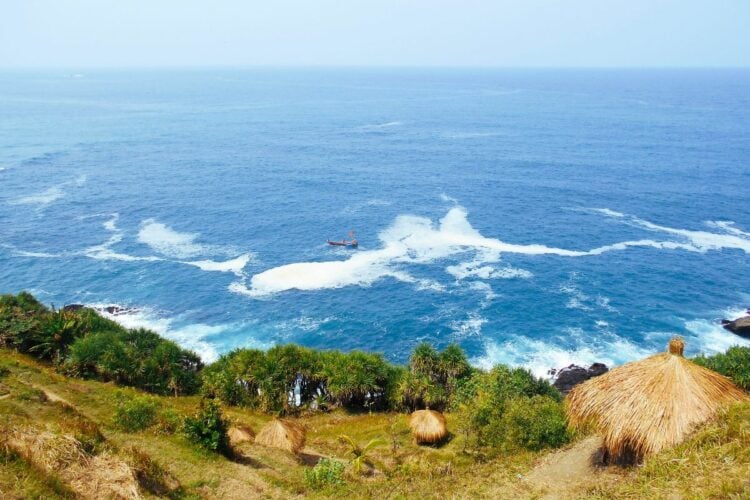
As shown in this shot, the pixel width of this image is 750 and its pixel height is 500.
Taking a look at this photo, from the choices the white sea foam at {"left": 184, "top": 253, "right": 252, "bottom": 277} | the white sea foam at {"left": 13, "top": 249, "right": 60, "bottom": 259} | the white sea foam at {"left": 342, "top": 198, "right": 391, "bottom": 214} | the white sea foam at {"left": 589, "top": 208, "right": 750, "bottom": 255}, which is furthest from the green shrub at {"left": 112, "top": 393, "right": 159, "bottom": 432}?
the white sea foam at {"left": 589, "top": 208, "right": 750, "bottom": 255}

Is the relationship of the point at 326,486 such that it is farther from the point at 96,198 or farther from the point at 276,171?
the point at 276,171

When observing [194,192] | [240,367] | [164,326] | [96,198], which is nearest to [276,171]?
[194,192]

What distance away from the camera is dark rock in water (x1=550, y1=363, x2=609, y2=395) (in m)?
56.4

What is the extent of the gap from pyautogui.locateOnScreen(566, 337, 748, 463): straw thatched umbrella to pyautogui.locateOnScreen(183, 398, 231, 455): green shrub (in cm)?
2106

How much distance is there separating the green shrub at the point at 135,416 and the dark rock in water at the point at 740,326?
66.9 metres

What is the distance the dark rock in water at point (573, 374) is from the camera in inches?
2221

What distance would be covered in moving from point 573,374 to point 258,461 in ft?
125

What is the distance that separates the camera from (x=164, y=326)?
221ft

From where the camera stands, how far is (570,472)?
A: 27.9m

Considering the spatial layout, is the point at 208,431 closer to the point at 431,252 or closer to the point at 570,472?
the point at 570,472

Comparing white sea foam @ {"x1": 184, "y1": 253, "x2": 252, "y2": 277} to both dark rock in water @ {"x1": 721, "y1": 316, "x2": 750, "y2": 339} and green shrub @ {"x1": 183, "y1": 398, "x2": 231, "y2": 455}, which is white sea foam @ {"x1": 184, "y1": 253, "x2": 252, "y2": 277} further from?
dark rock in water @ {"x1": 721, "y1": 316, "x2": 750, "y2": 339}

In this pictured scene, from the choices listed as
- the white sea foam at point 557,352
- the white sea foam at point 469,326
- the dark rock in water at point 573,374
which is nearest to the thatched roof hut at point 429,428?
the dark rock in water at point 573,374

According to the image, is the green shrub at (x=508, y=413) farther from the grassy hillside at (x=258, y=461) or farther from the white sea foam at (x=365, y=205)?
the white sea foam at (x=365, y=205)

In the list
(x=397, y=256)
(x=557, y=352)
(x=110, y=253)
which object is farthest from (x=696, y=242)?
(x=110, y=253)
